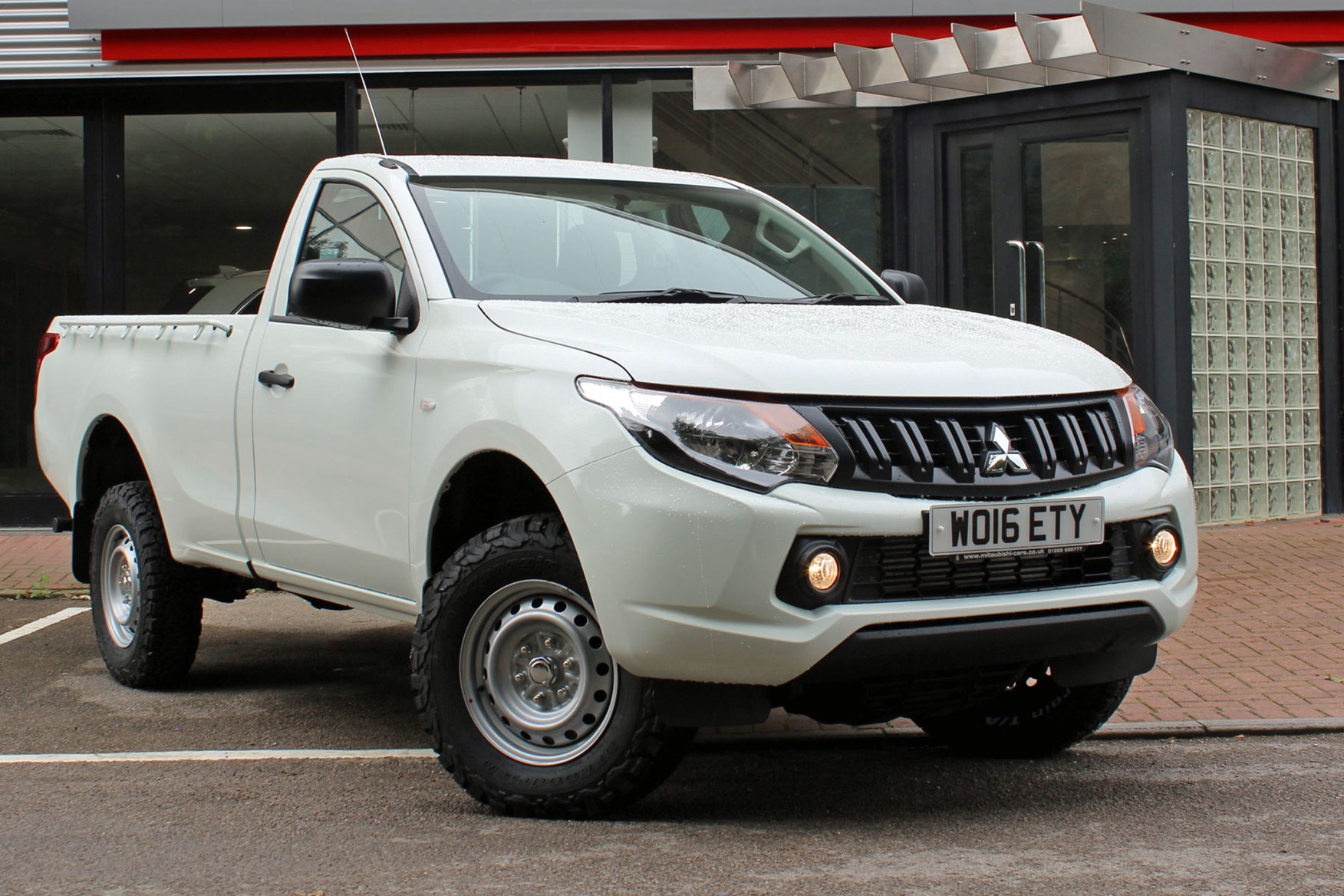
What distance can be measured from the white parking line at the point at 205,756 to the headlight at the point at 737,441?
176 centimetres

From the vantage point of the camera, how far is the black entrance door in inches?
426

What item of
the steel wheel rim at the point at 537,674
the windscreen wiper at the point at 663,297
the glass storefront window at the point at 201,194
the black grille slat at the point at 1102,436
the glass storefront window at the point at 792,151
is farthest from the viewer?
the glass storefront window at the point at 201,194

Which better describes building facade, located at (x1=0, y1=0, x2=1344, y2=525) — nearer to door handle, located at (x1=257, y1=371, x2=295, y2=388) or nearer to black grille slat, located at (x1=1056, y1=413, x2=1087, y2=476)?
door handle, located at (x1=257, y1=371, x2=295, y2=388)

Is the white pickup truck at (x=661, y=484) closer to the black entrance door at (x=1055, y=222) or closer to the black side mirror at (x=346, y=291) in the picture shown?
the black side mirror at (x=346, y=291)

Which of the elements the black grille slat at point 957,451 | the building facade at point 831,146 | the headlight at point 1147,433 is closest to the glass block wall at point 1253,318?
the building facade at point 831,146

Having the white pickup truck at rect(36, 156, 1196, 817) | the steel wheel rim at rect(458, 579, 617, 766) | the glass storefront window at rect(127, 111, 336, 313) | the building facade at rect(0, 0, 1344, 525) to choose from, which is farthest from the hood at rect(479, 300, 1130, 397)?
the glass storefront window at rect(127, 111, 336, 313)

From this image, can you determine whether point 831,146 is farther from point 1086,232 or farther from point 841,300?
point 841,300

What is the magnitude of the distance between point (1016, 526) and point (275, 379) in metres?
2.44

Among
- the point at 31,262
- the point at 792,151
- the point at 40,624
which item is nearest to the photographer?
the point at 40,624

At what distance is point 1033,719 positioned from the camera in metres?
4.89

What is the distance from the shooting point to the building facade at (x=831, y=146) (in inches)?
424

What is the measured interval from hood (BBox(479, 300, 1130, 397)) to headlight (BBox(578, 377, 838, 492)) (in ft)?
0.19

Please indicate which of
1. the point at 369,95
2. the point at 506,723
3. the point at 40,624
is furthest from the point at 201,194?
the point at 506,723

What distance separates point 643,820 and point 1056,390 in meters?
1.52
